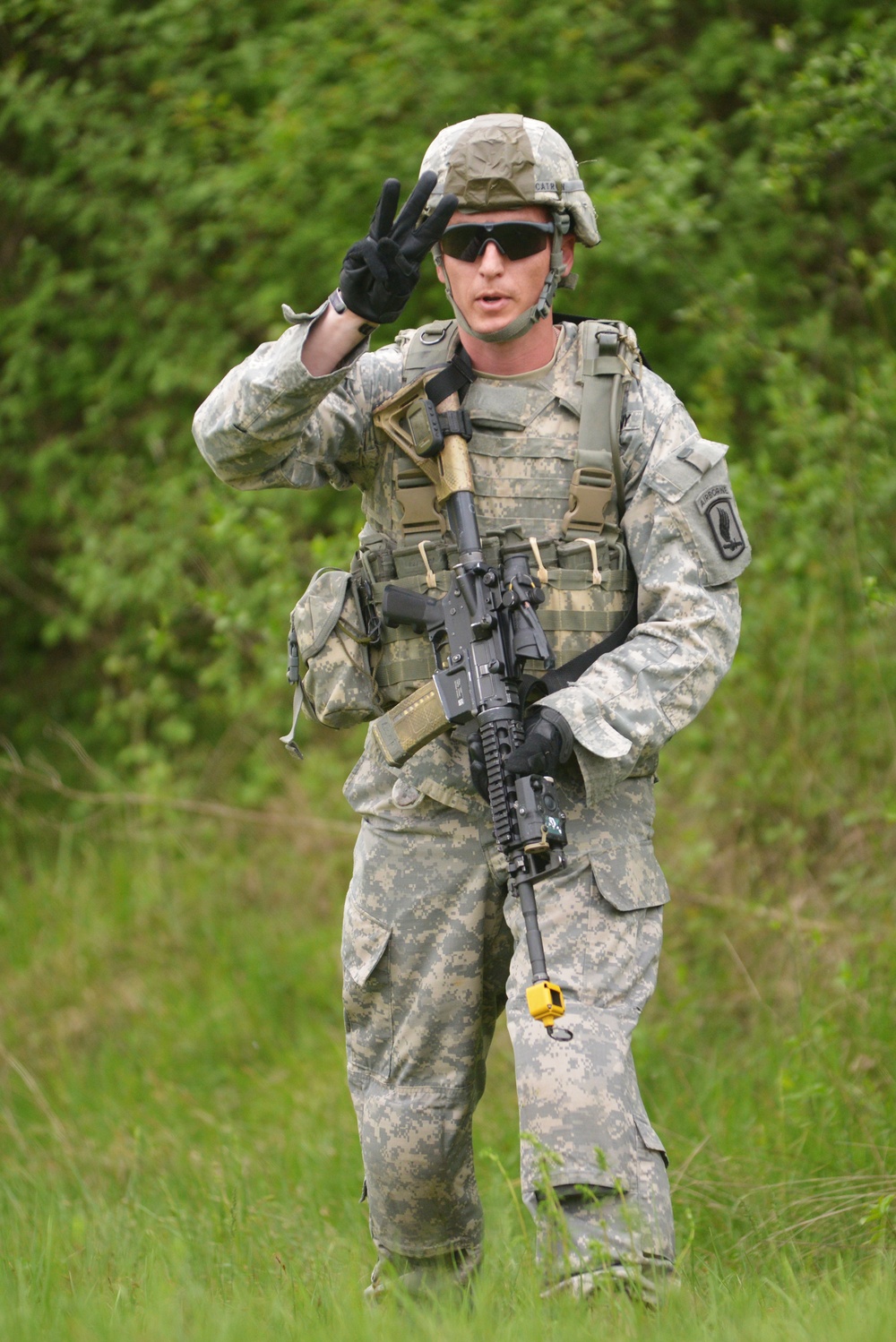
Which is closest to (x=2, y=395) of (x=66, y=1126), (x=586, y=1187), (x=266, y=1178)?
(x=66, y=1126)

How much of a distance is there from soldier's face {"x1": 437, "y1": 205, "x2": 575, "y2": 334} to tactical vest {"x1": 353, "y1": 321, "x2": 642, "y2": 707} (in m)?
0.13

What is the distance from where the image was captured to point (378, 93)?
7105mm

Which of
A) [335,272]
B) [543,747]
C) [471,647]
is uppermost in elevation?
[335,272]

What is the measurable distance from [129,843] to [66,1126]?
7.65ft

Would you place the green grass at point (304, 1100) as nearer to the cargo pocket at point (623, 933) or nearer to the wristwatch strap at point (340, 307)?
the cargo pocket at point (623, 933)

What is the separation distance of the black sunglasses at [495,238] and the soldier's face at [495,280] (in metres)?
0.01

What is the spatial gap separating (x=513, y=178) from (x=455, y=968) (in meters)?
1.60

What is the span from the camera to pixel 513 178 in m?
3.18

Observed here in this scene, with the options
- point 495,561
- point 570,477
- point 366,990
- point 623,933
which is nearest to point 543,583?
point 495,561

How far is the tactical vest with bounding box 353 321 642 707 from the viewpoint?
3.18 meters

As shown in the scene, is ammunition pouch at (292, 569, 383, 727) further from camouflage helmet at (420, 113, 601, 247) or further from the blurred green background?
the blurred green background

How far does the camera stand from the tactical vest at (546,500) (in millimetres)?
3176

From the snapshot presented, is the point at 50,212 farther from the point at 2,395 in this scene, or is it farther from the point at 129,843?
the point at 129,843

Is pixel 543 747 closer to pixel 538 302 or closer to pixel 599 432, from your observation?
pixel 599 432
